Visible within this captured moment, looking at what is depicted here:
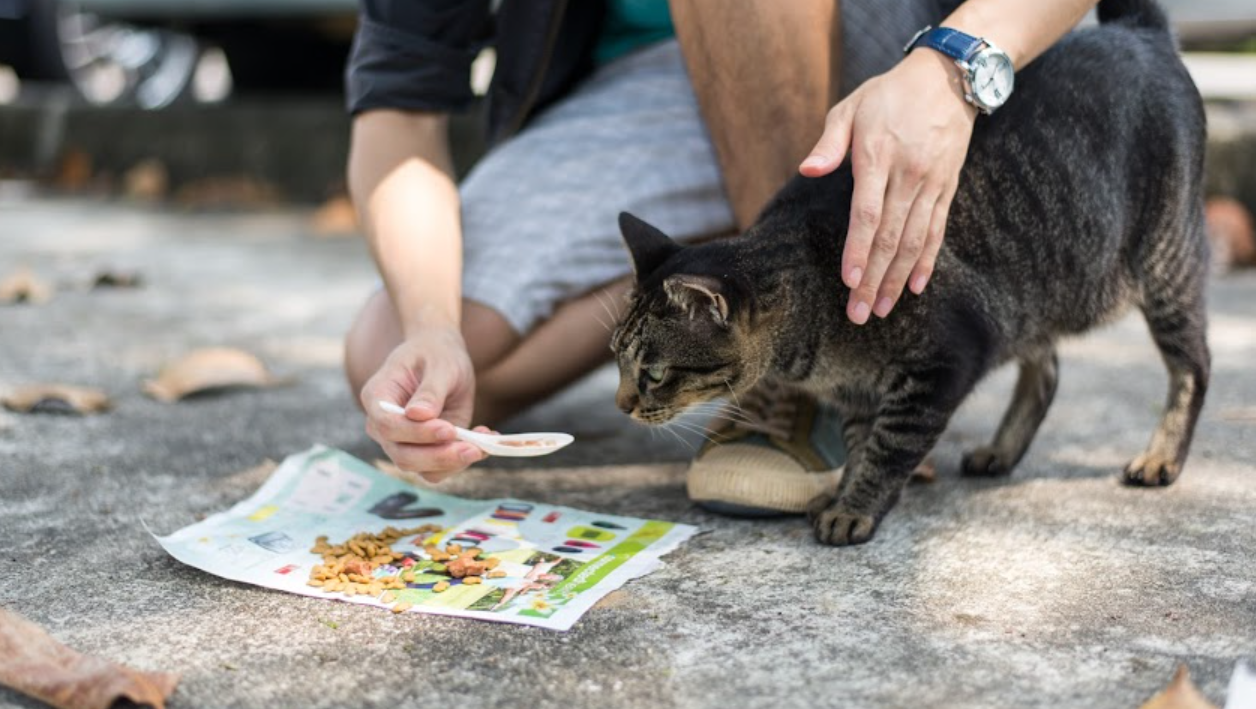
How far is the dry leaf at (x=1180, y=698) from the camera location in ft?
4.26

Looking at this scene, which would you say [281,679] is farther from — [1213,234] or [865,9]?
[1213,234]

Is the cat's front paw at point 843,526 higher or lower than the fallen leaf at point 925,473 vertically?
higher

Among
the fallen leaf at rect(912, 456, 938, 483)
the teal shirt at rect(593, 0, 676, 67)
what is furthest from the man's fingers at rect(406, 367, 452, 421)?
the teal shirt at rect(593, 0, 676, 67)

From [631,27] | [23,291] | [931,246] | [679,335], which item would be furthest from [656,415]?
[23,291]

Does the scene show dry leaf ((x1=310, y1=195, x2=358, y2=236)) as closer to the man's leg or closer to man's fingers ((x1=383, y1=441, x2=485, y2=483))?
the man's leg

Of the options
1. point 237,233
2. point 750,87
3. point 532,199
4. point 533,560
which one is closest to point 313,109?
point 237,233

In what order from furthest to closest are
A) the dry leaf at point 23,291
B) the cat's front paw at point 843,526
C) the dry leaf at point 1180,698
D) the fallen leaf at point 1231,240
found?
the fallen leaf at point 1231,240 < the dry leaf at point 23,291 < the cat's front paw at point 843,526 < the dry leaf at point 1180,698

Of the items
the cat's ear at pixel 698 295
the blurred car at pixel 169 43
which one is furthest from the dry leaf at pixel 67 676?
the blurred car at pixel 169 43

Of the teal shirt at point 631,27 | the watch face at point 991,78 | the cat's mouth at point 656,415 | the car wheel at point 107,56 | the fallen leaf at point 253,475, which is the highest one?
the watch face at point 991,78

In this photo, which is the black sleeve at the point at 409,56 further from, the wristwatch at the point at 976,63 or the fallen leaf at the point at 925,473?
the fallen leaf at the point at 925,473

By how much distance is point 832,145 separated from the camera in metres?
1.74

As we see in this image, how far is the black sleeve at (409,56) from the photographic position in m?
2.36

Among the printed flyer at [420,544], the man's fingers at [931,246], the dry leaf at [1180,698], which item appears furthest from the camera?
the man's fingers at [931,246]

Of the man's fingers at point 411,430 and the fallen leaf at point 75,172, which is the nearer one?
the man's fingers at point 411,430
